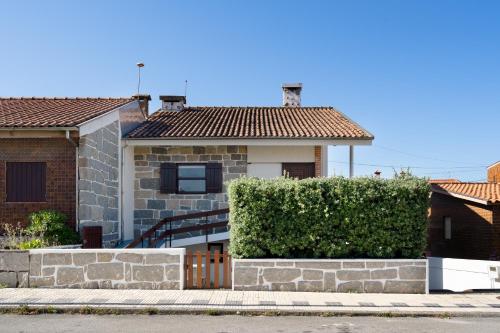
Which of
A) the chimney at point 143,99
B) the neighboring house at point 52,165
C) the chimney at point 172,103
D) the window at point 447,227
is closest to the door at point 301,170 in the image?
the neighboring house at point 52,165

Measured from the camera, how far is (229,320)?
9.06 m

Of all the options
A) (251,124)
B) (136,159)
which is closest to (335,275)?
(251,124)

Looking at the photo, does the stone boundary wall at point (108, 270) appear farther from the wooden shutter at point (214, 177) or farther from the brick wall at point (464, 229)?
the brick wall at point (464, 229)

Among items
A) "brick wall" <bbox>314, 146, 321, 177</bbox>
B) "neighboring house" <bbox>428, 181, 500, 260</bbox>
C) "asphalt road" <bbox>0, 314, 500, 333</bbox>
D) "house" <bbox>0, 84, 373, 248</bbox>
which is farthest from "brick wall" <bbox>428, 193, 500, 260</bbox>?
"asphalt road" <bbox>0, 314, 500, 333</bbox>

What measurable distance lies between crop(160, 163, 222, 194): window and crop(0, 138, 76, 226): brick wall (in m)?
4.07

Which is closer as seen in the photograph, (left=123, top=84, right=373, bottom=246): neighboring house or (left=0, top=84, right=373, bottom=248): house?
(left=0, top=84, right=373, bottom=248): house

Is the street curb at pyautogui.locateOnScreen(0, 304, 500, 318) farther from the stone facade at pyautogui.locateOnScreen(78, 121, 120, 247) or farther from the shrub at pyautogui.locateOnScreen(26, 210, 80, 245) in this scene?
the stone facade at pyautogui.locateOnScreen(78, 121, 120, 247)

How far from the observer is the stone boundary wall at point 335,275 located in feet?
37.5

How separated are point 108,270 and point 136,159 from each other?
752cm

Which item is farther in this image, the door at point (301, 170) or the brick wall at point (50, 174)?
the door at point (301, 170)

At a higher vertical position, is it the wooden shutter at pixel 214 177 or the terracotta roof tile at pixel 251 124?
the terracotta roof tile at pixel 251 124

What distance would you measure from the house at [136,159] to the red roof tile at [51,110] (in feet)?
0.10

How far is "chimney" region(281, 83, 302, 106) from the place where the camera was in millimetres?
23656

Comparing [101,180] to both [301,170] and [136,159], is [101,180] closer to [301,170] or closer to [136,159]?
[136,159]
